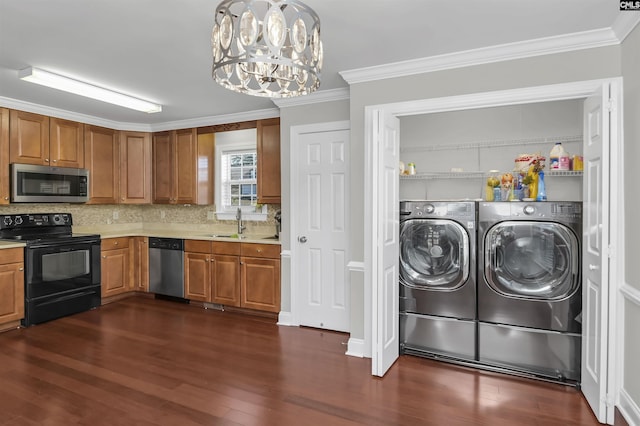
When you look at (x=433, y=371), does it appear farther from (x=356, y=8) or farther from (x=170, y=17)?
(x=170, y=17)

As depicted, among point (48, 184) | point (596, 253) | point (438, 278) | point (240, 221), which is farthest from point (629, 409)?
point (48, 184)

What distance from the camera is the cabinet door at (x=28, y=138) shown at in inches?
159

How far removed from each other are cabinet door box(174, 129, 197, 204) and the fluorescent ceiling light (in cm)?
97

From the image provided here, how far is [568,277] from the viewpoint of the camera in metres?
2.85

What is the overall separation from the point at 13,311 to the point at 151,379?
207 centimetres

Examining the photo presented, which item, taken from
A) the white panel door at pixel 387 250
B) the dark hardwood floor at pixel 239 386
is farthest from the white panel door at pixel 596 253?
the white panel door at pixel 387 250

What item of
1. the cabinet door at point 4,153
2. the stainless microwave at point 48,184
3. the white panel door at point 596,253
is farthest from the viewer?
the stainless microwave at point 48,184

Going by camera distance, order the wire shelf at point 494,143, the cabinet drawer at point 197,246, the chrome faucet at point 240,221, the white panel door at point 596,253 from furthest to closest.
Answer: the chrome faucet at point 240,221
the cabinet drawer at point 197,246
the wire shelf at point 494,143
the white panel door at point 596,253

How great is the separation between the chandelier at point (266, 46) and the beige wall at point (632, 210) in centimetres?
185

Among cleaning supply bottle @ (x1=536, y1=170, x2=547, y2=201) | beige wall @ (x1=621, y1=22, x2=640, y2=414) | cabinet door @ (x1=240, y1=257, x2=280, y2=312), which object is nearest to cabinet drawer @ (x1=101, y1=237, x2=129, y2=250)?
cabinet door @ (x1=240, y1=257, x2=280, y2=312)

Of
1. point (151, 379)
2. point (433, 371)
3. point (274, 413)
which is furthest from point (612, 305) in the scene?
point (151, 379)

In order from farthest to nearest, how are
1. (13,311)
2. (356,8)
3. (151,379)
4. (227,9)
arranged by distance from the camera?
1. (13,311)
2. (151,379)
3. (356,8)
4. (227,9)

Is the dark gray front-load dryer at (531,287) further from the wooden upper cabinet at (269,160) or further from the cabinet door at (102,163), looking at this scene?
the cabinet door at (102,163)

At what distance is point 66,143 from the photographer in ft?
14.9
